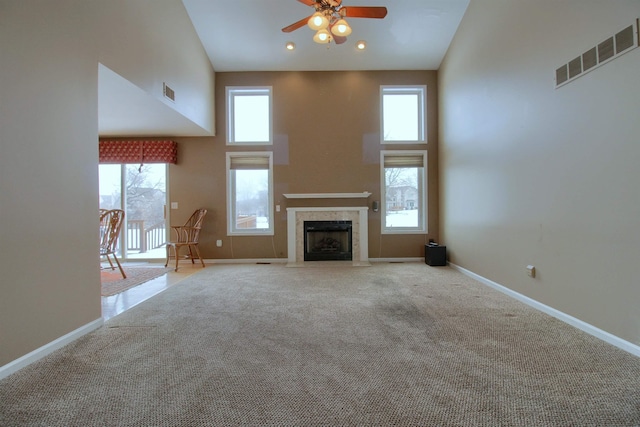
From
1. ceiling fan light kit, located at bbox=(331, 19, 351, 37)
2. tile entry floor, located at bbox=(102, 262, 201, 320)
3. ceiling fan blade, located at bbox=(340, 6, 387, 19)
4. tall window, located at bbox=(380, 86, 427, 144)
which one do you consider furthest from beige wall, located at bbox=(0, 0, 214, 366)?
tall window, located at bbox=(380, 86, 427, 144)

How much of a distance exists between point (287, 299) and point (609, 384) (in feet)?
8.88

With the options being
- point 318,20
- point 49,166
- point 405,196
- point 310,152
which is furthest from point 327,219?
point 49,166

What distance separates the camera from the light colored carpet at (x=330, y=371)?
152 centimetres

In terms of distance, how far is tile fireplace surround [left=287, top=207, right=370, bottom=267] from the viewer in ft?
19.5

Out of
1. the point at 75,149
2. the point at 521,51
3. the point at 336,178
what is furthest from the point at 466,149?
the point at 75,149

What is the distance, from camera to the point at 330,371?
6.33 feet

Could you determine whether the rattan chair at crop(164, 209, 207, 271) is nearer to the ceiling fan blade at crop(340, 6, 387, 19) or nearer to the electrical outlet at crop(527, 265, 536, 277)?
the ceiling fan blade at crop(340, 6, 387, 19)

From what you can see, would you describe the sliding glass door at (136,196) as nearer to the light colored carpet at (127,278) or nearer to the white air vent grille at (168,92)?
the light colored carpet at (127,278)

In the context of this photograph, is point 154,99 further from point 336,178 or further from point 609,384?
point 609,384

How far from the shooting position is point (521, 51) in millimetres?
3354

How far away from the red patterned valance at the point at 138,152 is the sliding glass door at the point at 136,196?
0.21m

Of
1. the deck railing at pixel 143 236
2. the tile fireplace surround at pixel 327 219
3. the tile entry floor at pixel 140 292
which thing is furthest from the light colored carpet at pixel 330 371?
the deck railing at pixel 143 236

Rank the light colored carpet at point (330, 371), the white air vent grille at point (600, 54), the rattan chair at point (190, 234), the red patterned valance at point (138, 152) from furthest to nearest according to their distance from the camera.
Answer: the red patterned valance at point (138, 152), the rattan chair at point (190, 234), the white air vent grille at point (600, 54), the light colored carpet at point (330, 371)

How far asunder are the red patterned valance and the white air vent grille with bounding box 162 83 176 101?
1772 mm
